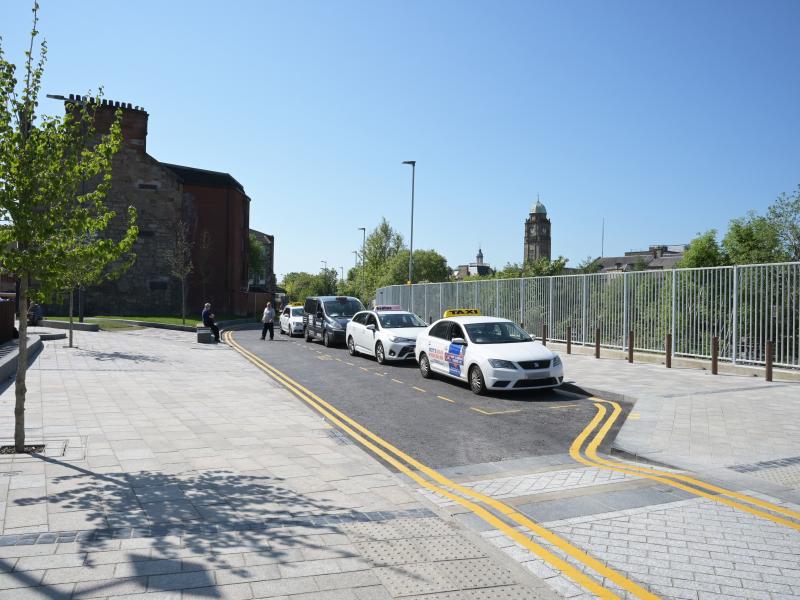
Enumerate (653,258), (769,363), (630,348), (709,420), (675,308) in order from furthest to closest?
(653,258) → (630,348) → (675,308) → (769,363) → (709,420)

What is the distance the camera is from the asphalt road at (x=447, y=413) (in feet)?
26.3

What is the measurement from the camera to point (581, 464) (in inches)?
282

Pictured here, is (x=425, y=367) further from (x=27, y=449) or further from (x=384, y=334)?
(x=27, y=449)

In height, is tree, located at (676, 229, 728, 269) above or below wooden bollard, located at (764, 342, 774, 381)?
above

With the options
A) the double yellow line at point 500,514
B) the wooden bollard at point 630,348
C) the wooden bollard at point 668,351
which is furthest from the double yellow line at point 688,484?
the wooden bollard at point 630,348

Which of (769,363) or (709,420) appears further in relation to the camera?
(769,363)

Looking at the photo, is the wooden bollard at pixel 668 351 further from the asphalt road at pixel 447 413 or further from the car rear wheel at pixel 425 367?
the car rear wheel at pixel 425 367

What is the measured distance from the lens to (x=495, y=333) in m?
13.5

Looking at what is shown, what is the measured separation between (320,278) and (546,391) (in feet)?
354

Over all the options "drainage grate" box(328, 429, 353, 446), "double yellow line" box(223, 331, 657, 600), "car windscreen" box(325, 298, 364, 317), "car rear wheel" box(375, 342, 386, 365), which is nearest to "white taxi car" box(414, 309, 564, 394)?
"car rear wheel" box(375, 342, 386, 365)

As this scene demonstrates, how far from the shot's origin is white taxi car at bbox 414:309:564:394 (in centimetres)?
1195

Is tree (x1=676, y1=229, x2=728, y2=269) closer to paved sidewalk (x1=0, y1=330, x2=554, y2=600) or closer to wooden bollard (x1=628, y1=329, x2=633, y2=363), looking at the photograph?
wooden bollard (x1=628, y1=329, x2=633, y2=363)

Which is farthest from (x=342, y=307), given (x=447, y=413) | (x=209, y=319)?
(x=447, y=413)

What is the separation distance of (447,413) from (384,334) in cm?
777
